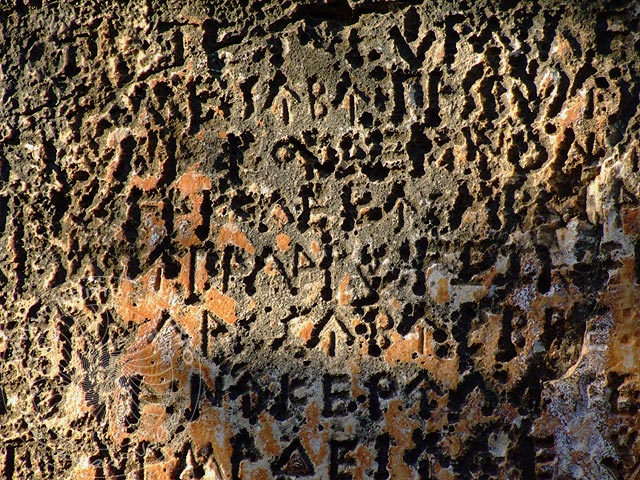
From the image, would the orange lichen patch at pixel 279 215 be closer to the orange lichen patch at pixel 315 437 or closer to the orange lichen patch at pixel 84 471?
the orange lichen patch at pixel 315 437

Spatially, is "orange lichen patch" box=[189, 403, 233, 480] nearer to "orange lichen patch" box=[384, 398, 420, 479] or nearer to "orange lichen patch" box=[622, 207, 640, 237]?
"orange lichen patch" box=[384, 398, 420, 479]

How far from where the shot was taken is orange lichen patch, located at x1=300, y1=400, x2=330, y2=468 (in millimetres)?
1275

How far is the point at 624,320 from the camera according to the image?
117 centimetres

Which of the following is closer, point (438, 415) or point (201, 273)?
point (438, 415)

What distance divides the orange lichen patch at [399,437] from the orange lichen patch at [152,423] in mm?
351

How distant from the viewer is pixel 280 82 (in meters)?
1.35

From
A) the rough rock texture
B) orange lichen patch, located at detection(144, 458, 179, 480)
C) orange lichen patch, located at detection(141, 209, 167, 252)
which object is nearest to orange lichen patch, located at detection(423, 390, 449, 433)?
the rough rock texture

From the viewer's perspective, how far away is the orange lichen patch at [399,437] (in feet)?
4.06

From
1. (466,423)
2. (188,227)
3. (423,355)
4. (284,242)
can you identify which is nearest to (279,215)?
(284,242)

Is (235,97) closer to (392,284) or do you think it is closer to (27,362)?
(392,284)

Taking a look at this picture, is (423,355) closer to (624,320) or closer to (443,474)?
(443,474)

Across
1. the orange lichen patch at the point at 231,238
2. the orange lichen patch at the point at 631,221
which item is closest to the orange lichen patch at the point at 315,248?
the orange lichen patch at the point at 231,238

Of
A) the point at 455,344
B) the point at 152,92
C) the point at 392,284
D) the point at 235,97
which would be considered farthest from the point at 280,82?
the point at 455,344

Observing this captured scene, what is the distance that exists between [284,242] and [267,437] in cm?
30
